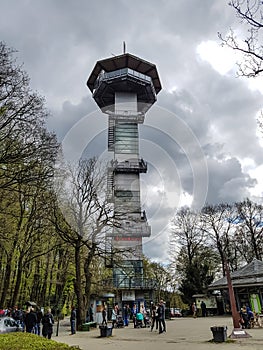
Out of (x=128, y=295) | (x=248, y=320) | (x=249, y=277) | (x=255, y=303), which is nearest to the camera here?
(x=248, y=320)

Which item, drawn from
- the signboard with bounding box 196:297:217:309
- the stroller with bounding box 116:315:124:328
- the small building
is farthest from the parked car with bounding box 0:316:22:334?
the signboard with bounding box 196:297:217:309

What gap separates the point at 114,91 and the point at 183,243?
26.8 m

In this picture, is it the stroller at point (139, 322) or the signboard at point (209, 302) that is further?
the signboard at point (209, 302)

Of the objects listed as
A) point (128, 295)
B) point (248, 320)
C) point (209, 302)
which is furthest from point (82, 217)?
point (209, 302)

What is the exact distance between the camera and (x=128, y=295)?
33.0 metres

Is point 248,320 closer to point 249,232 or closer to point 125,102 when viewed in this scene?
point 249,232

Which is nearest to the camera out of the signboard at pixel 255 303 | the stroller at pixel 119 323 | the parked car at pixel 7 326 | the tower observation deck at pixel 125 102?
the parked car at pixel 7 326

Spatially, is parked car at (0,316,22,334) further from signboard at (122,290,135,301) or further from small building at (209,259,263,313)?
signboard at (122,290,135,301)

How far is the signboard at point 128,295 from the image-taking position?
32.8 m

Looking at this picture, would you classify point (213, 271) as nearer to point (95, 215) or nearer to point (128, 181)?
point (128, 181)

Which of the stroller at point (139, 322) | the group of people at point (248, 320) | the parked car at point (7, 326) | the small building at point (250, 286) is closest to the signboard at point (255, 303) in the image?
the small building at point (250, 286)

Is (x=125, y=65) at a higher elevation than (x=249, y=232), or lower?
higher

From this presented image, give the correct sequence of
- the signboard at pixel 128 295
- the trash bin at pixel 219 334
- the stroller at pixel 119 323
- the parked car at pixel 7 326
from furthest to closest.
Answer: the signboard at pixel 128 295
the stroller at pixel 119 323
the parked car at pixel 7 326
the trash bin at pixel 219 334

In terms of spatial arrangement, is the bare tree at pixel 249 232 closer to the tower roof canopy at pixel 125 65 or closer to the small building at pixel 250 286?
the small building at pixel 250 286
